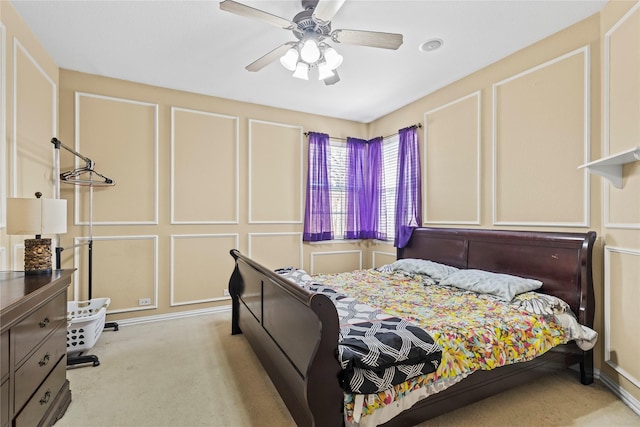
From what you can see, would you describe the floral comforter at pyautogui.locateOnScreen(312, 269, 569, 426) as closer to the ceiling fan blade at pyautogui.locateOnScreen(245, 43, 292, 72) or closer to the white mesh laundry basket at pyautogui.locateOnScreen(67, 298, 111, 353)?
the ceiling fan blade at pyautogui.locateOnScreen(245, 43, 292, 72)

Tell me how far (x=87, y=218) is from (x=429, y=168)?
4.18 m

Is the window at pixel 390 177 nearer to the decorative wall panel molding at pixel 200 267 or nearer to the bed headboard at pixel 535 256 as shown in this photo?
the bed headboard at pixel 535 256

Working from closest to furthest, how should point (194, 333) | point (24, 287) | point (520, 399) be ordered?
point (24, 287) → point (520, 399) → point (194, 333)

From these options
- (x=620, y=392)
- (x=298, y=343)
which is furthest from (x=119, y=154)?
(x=620, y=392)

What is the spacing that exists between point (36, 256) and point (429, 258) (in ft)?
11.9

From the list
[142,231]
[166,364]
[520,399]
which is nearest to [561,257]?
[520,399]

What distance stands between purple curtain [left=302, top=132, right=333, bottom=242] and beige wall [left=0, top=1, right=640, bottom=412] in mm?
134

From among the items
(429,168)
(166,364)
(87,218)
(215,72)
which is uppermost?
(215,72)

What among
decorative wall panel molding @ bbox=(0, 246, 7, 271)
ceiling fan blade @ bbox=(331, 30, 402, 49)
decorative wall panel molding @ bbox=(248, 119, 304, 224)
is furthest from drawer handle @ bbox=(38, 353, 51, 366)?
ceiling fan blade @ bbox=(331, 30, 402, 49)

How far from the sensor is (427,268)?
3238 mm

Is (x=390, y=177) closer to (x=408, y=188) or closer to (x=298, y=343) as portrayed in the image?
(x=408, y=188)

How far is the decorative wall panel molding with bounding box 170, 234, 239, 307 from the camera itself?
3773mm

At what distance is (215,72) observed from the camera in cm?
335

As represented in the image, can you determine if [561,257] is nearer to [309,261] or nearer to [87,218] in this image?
[309,261]
